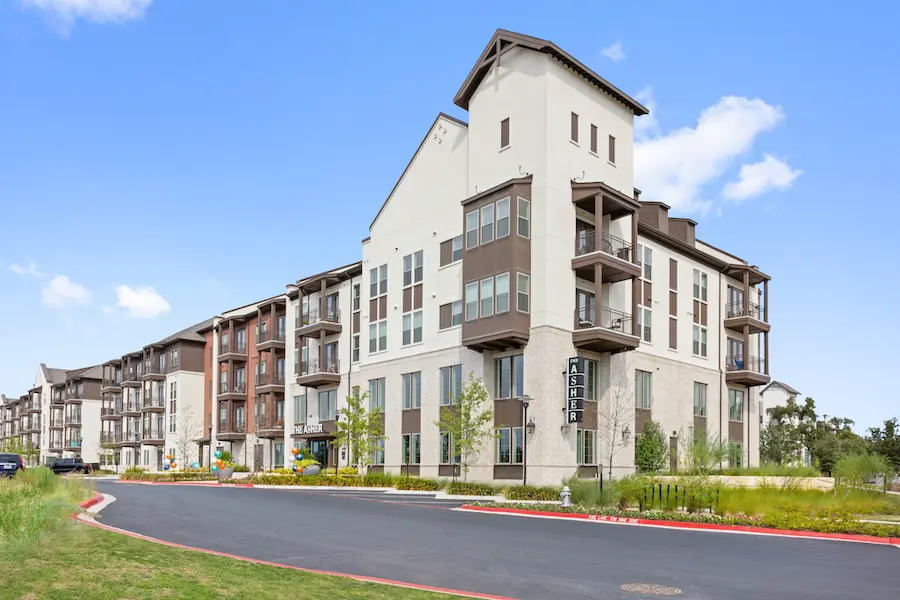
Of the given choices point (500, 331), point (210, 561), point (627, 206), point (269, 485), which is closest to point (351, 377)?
point (269, 485)

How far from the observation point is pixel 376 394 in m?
51.3

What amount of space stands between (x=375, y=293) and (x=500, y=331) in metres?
14.9

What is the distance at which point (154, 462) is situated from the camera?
91.4 m

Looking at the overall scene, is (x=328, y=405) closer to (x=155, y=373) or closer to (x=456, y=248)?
(x=456, y=248)

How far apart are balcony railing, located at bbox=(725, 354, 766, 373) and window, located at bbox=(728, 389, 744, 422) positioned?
1.60 metres

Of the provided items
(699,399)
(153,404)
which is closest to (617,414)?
(699,399)

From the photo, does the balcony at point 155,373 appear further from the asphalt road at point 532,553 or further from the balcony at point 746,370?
the asphalt road at point 532,553

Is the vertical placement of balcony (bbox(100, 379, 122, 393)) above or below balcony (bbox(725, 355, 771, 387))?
below

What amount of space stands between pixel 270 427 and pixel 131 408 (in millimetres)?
38497

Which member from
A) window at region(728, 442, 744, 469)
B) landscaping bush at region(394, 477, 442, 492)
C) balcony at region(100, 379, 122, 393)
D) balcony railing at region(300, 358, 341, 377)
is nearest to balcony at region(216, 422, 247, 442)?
balcony railing at region(300, 358, 341, 377)

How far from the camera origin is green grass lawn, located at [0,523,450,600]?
9844 mm

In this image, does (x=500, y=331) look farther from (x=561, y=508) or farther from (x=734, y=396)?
Answer: (x=734, y=396)

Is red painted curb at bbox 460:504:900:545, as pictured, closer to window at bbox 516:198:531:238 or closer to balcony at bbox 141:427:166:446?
window at bbox 516:198:531:238

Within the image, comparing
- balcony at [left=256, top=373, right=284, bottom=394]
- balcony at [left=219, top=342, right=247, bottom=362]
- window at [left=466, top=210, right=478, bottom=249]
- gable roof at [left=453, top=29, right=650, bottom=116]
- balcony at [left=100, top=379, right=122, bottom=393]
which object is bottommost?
balcony at [left=100, top=379, right=122, bottom=393]
